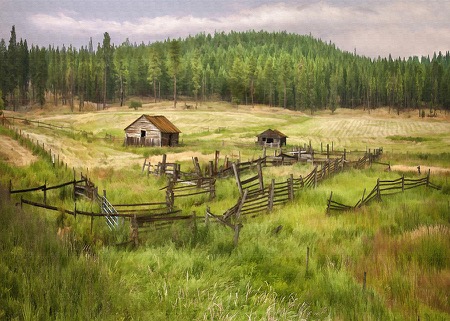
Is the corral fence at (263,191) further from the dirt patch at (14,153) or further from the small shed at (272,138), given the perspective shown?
the small shed at (272,138)

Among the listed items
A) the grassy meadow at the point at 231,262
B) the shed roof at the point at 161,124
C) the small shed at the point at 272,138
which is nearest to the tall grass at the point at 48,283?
the grassy meadow at the point at 231,262

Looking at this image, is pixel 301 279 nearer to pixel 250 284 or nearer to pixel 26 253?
pixel 250 284

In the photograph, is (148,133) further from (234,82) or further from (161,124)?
(234,82)

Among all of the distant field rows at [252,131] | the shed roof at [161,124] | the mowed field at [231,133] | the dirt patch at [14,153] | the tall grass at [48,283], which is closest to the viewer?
the tall grass at [48,283]

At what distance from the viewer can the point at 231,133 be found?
60.7 m

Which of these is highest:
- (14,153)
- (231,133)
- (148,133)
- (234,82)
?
(234,82)

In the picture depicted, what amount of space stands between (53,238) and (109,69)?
102 m

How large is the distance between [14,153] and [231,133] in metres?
42.0

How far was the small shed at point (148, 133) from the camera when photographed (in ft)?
149

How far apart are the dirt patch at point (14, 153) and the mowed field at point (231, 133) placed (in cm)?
466

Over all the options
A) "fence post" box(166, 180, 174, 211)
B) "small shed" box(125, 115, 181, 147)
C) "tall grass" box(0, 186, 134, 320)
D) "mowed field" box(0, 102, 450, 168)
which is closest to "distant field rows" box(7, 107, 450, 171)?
"mowed field" box(0, 102, 450, 168)

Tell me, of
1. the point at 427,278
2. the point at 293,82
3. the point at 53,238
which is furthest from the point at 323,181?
the point at 293,82

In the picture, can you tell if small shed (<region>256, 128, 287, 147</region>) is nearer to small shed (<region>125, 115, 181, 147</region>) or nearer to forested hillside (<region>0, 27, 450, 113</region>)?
small shed (<region>125, 115, 181, 147</region>)

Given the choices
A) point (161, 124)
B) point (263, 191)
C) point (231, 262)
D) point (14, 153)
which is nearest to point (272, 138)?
point (161, 124)
